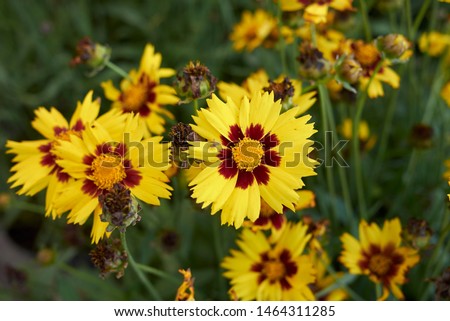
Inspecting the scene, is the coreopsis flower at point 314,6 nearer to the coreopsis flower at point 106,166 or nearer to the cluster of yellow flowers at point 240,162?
the cluster of yellow flowers at point 240,162

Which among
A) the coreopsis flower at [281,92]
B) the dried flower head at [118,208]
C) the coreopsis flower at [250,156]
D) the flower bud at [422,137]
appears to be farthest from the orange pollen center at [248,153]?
the flower bud at [422,137]

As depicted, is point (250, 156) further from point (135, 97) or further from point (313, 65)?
point (135, 97)

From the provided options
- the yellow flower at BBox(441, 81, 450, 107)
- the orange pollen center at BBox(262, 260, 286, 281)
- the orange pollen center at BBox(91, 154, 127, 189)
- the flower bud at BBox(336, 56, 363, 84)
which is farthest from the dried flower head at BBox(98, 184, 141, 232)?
the yellow flower at BBox(441, 81, 450, 107)

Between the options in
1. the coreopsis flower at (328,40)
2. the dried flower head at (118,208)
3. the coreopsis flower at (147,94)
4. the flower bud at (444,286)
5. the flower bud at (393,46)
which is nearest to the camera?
the dried flower head at (118,208)

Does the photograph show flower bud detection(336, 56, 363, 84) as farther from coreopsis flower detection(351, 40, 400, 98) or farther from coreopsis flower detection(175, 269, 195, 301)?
coreopsis flower detection(175, 269, 195, 301)

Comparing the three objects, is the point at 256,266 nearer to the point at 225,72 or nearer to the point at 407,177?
the point at 407,177

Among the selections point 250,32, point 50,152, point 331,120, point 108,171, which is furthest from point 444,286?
point 250,32
